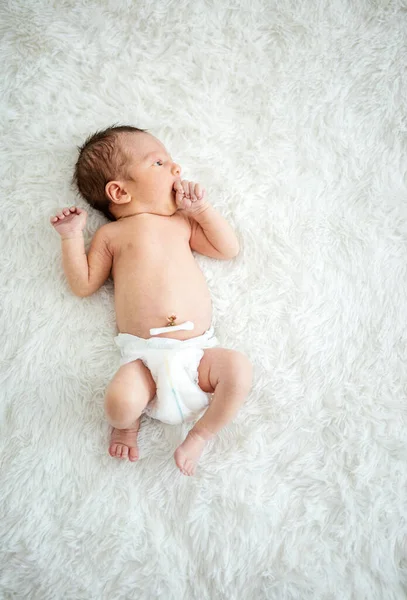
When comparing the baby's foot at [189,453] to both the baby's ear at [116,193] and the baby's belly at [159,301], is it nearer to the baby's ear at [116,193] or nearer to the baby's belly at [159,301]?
the baby's belly at [159,301]

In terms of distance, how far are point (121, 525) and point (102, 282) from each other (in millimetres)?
786

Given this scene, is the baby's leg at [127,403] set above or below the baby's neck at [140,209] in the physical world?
below

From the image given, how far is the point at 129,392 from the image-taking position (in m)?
1.44

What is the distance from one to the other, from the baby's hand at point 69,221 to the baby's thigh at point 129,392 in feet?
1.62

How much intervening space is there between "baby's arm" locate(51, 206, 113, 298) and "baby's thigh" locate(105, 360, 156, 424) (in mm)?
329

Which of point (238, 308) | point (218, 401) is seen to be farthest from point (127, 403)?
point (238, 308)

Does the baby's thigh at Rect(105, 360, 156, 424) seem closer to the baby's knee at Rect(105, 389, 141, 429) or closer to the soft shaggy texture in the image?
the baby's knee at Rect(105, 389, 141, 429)

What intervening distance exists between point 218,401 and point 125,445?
332mm

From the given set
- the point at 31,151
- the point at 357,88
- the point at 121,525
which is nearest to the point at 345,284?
the point at 357,88

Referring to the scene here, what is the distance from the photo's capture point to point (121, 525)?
4.85 ft

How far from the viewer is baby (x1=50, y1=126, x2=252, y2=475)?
1487mm

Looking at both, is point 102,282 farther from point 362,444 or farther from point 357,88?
point 357,88

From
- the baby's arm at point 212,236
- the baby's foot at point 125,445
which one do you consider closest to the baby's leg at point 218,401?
the baby's foot at point 125,445

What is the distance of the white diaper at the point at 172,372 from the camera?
149cm
